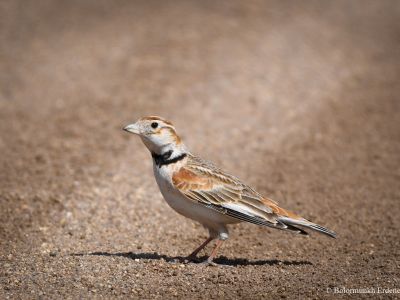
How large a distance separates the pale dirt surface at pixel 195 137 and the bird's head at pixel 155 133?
1559 mm

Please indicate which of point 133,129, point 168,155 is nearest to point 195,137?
point 168,155

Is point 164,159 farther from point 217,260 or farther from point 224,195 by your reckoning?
point 217,260

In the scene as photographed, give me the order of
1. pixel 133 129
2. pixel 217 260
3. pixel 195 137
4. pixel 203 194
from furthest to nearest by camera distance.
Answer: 1. pixel 195 137
2. pixel 217 260
3. pixel 133 129
4. pixel 203 194

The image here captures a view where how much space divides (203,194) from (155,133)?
108 cm

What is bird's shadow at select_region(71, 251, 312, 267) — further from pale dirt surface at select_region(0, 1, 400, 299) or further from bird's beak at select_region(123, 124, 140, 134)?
bird's beak at select_region(123, 124, 140, 134)

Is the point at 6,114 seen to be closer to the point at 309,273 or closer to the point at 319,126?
the point at 319,126

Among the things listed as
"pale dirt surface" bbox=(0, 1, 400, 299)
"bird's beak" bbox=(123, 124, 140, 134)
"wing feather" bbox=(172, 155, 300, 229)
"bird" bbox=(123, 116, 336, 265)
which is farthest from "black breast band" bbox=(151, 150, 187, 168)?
"pale dirt surface" bbox=(0, 1, 400, 299)

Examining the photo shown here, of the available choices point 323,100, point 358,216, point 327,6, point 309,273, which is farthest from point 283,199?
point 327,6

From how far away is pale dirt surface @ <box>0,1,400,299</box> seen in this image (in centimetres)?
823

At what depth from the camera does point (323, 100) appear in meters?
16.3

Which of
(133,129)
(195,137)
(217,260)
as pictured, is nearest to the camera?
(133,129)

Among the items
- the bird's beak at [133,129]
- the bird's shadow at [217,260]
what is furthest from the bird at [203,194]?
the bird's shadow at [217,260]

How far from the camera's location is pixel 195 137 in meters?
13.8

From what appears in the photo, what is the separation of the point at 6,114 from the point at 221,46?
6.77 meters
